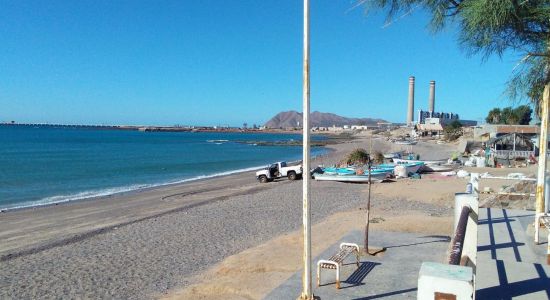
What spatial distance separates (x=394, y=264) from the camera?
650 cm

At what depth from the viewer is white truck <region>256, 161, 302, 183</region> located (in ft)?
94.6

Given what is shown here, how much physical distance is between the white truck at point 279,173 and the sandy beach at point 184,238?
22.6 ft

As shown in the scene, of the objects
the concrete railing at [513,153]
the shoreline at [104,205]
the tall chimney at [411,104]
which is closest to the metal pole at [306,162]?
the shoreline at [104,205]

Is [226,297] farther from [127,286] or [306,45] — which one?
[306,45]

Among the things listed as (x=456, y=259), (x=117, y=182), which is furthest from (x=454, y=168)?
(x=456, y=259)

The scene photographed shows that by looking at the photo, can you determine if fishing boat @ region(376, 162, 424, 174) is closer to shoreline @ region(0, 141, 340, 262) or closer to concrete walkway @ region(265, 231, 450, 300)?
shoreline @ region(0, 141, 340, 262)

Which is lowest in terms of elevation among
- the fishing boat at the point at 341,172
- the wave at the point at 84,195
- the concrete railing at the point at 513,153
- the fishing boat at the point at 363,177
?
the wave at the point at 84,195

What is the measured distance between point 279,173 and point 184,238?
17.6 metres

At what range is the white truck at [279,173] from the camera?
28844 millimetres

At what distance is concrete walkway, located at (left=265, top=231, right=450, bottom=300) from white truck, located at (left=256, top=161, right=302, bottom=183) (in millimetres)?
20387

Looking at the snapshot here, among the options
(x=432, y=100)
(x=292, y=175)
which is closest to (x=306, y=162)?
(x=292, y=175)

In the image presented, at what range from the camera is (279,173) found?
29516 millimetres

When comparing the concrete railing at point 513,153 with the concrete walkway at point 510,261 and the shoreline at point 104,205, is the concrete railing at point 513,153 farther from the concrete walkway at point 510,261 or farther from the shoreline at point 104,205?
the concrete walkway at point 510,261

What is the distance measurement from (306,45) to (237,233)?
8822 mm
